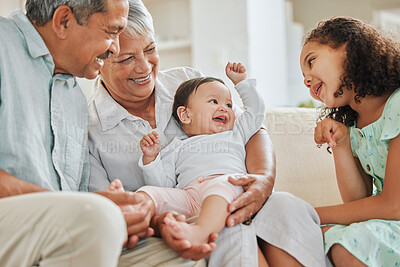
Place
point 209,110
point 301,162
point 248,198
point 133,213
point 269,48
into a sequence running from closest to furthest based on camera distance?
point 133,213 < point 248,198 < point 209,110 < point 301,162 < point 269,48

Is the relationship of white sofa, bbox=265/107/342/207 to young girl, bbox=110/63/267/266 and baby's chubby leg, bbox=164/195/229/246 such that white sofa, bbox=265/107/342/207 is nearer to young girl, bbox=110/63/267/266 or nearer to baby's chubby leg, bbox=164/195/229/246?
young girl, bbox=110/63/267/266

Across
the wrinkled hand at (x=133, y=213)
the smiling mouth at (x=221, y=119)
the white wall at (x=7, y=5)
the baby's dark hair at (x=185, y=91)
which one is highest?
the white wall at (x=7, y=5)

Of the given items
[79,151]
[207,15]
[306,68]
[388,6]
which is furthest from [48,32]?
[388,6]

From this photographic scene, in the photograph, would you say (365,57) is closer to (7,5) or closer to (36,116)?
(36,116)

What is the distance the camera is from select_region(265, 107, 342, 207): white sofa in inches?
78.2

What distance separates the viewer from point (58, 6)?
138 centimetres

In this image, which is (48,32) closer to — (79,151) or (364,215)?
(79,151)

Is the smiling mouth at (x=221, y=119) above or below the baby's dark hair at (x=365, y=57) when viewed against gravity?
below

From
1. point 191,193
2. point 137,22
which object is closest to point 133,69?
point 137,22

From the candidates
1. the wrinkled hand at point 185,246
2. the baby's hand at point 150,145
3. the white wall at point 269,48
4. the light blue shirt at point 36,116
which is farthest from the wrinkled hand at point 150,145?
the white wall at point 269,48

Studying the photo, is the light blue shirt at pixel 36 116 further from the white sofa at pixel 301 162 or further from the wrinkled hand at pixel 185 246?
the white sofa at pixel 301 162

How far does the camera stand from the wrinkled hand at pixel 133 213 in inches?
42.4

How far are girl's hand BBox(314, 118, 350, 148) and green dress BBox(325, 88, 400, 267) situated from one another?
61 mm

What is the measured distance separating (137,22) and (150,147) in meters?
0.48
